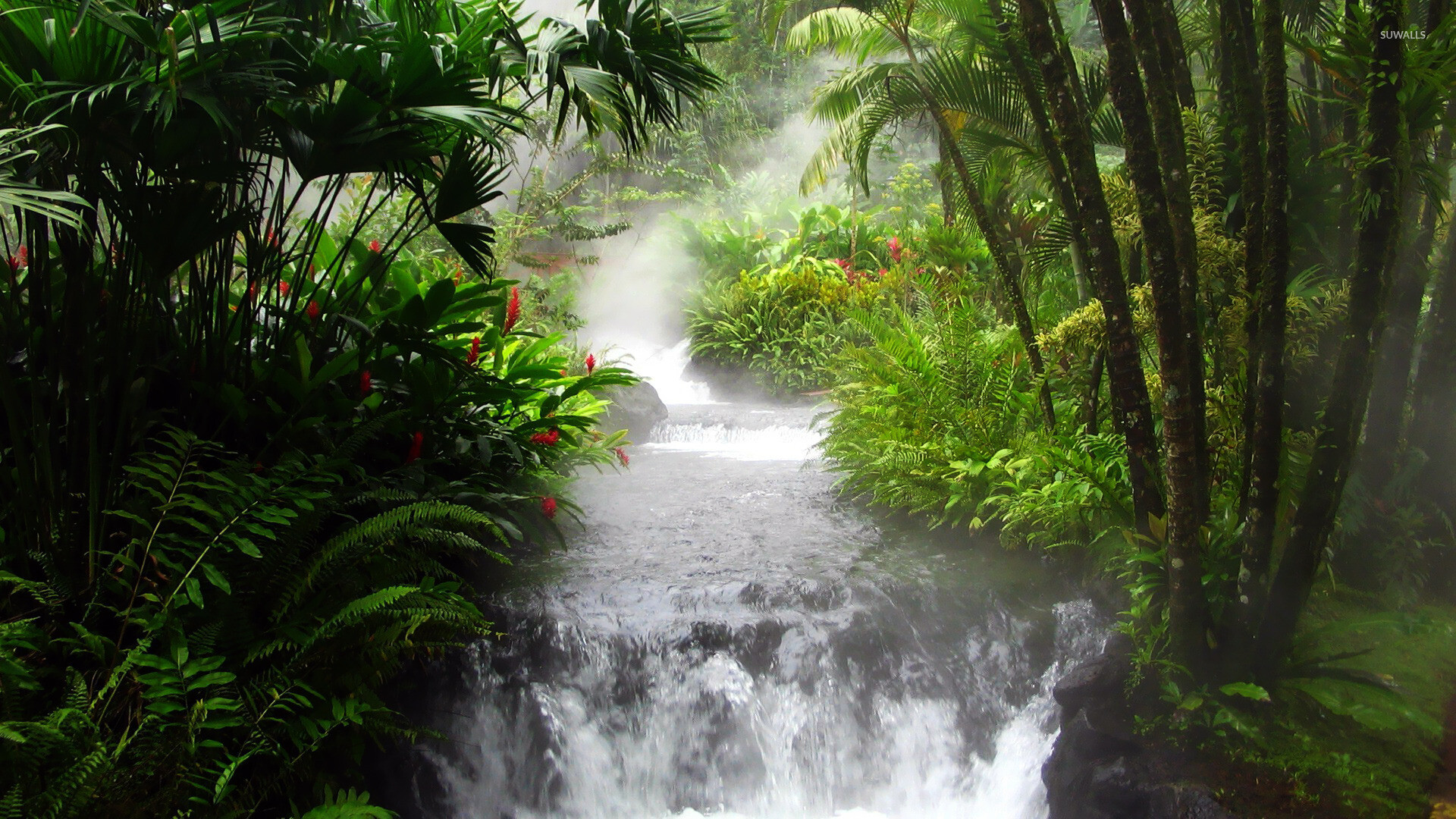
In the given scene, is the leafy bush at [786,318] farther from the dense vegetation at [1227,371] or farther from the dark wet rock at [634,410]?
the dense vegetation at [1227,371]

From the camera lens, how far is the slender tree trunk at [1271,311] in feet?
8.54

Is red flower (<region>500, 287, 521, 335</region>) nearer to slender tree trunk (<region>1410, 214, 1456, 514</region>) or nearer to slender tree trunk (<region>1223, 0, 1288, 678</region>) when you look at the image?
slender tree trunk (<region>1223, 0, 1288, 678</region>)

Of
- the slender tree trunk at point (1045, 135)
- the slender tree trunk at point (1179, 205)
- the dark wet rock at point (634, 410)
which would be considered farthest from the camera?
the dark wet rock at point (634, 410)

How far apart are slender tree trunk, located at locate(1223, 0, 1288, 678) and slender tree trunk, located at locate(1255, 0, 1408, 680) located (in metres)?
0.10

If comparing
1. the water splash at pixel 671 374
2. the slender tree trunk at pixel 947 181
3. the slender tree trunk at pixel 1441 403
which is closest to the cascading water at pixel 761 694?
the slender tree trunk at pixel 1441 403

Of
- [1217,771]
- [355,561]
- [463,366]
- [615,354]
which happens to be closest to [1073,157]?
[1217,771]

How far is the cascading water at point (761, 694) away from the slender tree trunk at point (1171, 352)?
0.81 meters

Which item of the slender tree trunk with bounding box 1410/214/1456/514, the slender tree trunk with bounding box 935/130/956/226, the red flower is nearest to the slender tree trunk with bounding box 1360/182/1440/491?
the slender tree trunk with bounding box 1410/214/1456/514

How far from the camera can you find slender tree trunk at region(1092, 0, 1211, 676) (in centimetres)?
260

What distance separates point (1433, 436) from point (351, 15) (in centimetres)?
475

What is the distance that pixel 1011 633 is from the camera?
12.3ft

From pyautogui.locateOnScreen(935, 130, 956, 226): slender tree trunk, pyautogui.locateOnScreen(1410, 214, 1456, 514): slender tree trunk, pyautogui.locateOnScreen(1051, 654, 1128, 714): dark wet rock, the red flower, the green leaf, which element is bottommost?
pyautogui.locateOnScreen(1051, 654, 1128, 714): dark wet rock

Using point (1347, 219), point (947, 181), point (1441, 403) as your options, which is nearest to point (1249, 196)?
point (1347, 219)

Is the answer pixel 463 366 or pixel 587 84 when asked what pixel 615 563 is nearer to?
pixel 463 366
